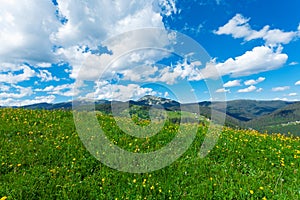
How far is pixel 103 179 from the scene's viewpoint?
657 centimetres

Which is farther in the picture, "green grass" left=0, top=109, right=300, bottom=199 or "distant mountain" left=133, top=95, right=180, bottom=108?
"distant mountain" left=133, top=95, right=180, bottom=108

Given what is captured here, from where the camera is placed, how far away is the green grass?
6.16 metres

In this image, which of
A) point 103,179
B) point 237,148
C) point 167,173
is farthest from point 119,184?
point 237,148

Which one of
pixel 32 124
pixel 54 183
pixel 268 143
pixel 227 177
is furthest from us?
pixel 32 124

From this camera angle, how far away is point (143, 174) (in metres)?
7.21

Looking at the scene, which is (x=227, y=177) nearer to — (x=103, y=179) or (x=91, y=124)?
(x=103, y=179)

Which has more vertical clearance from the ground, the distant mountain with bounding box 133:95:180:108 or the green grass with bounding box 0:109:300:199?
the distant mountain with bounding box 133:95:180:108

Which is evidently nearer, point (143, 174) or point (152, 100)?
point (143, 174)

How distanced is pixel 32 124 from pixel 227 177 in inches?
339

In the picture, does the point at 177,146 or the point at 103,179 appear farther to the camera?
the point at 177,146

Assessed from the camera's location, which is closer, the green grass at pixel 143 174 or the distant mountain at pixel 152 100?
the green grass at pixel 143 174

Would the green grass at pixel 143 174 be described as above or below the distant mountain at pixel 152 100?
below

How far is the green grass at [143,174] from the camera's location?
616cm

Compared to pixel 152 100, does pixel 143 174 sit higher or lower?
lower
